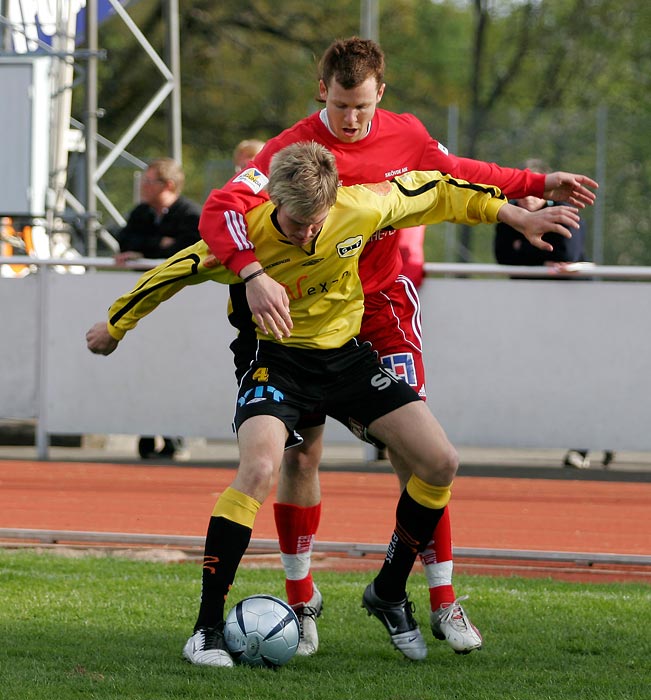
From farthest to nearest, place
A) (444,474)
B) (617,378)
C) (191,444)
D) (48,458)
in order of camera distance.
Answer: (191,444), (48,458), (617,378), (444,474)

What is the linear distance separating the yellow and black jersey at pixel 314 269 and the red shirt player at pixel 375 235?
0.42 feet

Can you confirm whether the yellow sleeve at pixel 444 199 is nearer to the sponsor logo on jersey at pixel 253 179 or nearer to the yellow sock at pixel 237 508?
the sponsor logo on jersey at pixel 253 179

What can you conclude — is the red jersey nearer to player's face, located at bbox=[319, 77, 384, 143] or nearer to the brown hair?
player's face, located at bbox=[319, 77, 384, 143]

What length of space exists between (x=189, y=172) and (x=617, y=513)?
102ft

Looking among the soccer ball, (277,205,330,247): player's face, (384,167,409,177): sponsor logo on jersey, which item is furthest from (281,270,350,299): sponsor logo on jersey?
the soccer ball

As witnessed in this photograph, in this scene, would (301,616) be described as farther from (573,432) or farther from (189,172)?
(189,172)

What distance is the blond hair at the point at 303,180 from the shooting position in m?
4.85

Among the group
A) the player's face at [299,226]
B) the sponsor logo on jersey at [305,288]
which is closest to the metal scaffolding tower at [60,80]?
the sponsor logo on jersey at [305,288]

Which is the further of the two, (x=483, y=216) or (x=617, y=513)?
(x=617, y=513)

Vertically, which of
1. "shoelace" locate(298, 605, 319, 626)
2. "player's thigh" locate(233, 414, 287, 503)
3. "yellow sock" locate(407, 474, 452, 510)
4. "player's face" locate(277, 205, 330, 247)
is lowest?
"shoelace" locate(298, 605, 319, 626)

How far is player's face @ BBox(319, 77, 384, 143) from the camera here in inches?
211

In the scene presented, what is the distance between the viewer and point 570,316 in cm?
1077

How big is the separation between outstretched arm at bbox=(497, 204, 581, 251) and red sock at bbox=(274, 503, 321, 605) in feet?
4.60

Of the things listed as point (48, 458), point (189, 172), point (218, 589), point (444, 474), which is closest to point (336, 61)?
point (444, 474)
